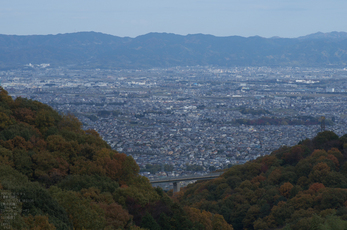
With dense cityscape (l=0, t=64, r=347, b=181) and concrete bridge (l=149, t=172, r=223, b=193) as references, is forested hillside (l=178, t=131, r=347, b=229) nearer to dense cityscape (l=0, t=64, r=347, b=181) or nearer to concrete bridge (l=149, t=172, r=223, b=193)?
concrete bridge (l=149, t=172, r=223, b=193)

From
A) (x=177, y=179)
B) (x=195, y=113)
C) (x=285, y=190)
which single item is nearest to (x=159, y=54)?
(x=195, y=113)

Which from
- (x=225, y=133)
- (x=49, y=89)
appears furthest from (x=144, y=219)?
(x=49, y=89)

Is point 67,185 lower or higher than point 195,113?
higher

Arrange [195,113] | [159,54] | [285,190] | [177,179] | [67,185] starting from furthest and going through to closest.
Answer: [159,54], [195,113], [177,179], [285,190], [67,185]

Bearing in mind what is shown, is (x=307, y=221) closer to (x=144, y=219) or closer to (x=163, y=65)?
(x=144, y=219)

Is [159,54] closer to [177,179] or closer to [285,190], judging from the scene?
[177,179]
